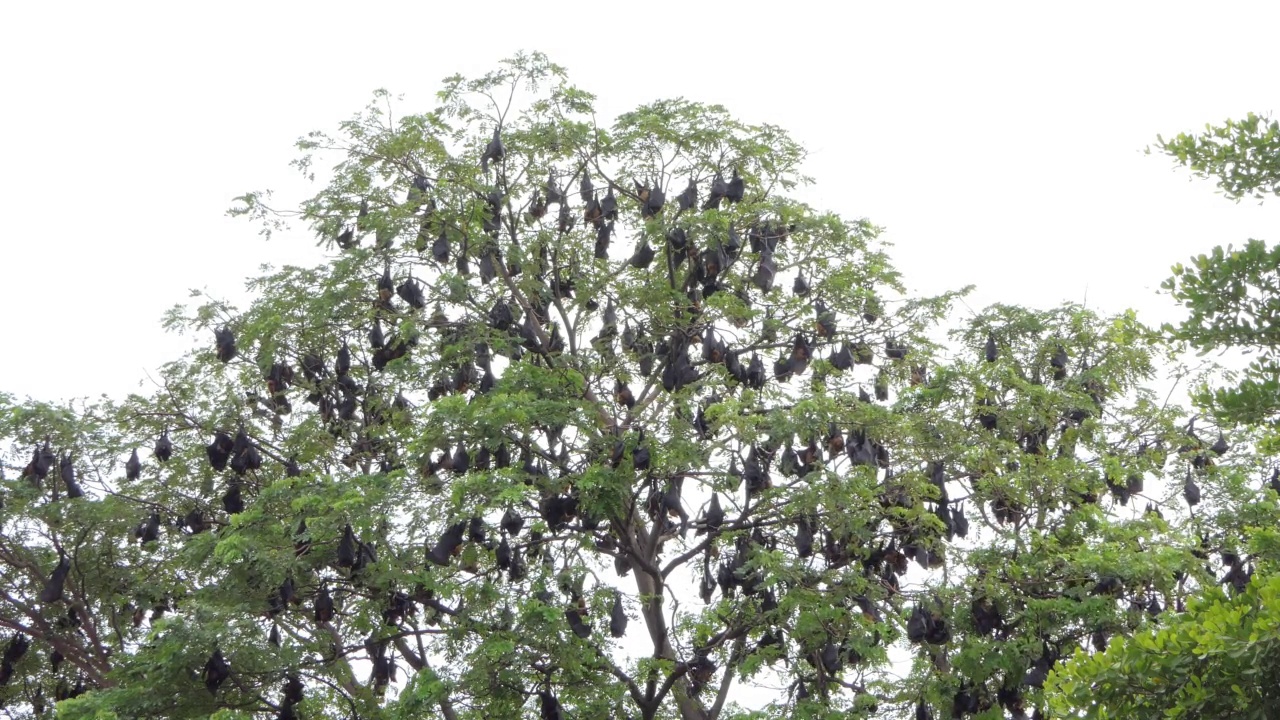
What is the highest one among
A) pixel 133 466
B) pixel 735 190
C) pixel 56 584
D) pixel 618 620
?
pixel 735 190

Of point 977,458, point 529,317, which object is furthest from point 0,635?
point 977,458

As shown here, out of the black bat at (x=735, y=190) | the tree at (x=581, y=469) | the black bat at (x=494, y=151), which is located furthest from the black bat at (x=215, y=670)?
the black bat at (x=735, y=190)

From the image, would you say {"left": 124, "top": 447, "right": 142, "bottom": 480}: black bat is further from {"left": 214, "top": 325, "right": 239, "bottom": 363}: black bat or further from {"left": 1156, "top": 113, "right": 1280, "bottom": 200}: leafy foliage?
{"left": 1156, "top": 113, "right": 1280, "bottom": 200}: leafy foliage

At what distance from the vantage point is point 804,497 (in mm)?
13203

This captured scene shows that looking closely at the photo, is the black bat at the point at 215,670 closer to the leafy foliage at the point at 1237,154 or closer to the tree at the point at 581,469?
the tree at the point at 581,469

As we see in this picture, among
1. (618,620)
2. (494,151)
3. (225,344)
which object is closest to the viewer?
(618,620)

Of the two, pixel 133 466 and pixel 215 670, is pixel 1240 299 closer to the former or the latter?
pixel 215 670

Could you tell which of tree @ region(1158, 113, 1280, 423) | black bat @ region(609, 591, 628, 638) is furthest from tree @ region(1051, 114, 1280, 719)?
black bat @ region(609, 591, 628, 638)

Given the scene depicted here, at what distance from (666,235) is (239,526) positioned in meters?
5.62

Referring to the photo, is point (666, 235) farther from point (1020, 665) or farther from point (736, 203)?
point (1020, 665)

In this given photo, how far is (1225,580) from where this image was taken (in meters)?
12.8

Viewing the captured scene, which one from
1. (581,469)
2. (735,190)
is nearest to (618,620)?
(581,469)

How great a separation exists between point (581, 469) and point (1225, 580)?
667 centimetres

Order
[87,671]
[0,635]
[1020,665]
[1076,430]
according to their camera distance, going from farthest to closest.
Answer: [0,635], [87,671], [1076,430], [1020,665]
